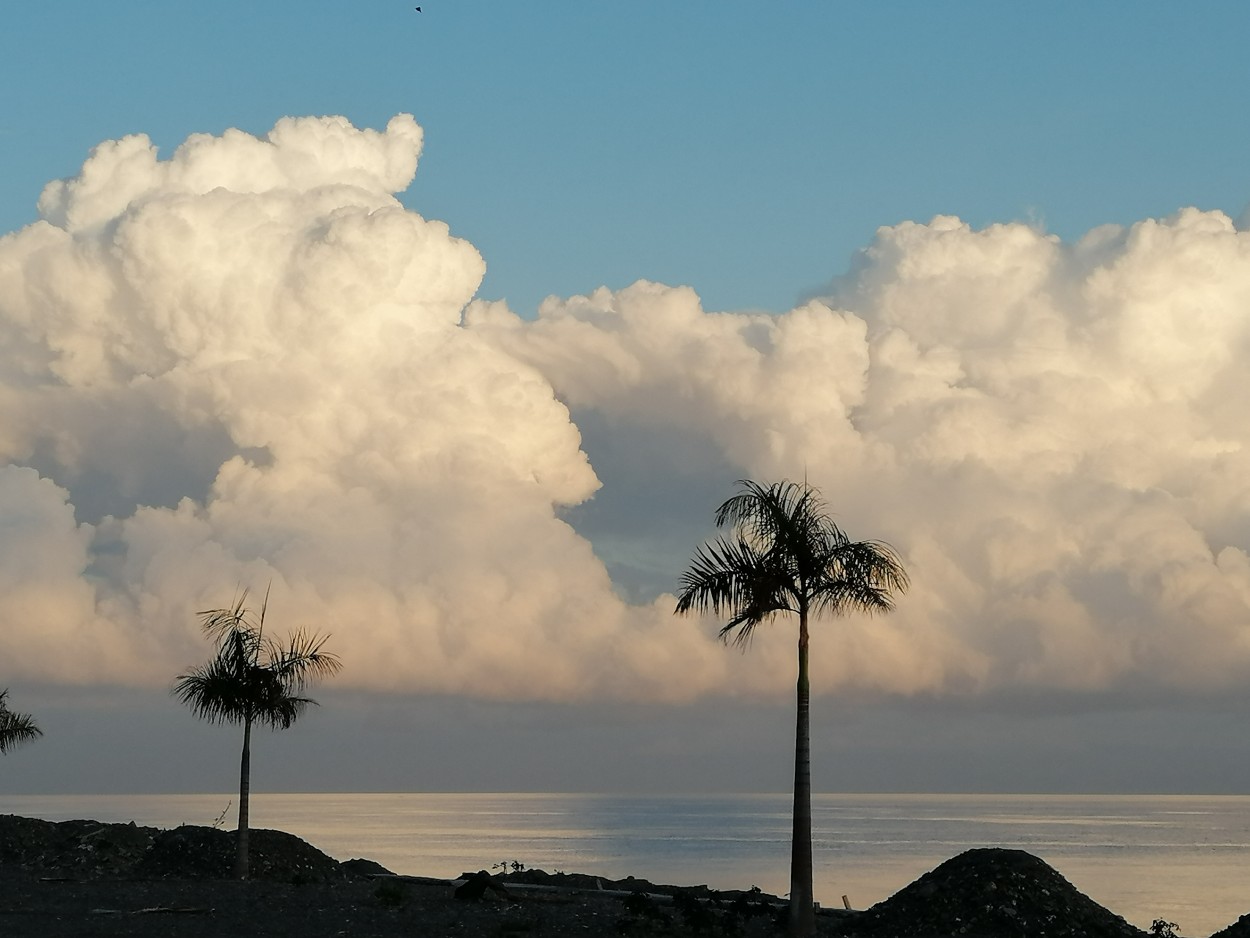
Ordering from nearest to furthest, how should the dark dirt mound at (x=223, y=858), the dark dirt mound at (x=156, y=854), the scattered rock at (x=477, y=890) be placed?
1. the scattered rock at (x=477, y=890)
2. the dark dirt mound at (x=223, y=858)
3. the dark dirt mound at (x=156, y=854)

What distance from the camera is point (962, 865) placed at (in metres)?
31.5

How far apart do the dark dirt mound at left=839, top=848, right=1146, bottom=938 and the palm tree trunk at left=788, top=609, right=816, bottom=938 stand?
8.50ft

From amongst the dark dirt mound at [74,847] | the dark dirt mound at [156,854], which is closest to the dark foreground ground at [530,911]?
the dark dirt mound at [156,854]

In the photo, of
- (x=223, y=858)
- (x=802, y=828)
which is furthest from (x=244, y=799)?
(x=802, y=828)

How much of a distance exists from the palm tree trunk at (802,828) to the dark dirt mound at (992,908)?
2592 mm

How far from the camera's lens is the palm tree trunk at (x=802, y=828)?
2770cm

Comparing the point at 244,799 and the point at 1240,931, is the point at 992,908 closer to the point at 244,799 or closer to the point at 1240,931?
the point at 1240,931

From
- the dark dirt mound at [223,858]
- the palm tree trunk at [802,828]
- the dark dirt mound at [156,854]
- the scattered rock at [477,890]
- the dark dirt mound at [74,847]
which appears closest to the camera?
the palm tree trunk at [802,828]

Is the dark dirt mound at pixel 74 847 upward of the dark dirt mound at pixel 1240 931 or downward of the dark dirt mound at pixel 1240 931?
downward

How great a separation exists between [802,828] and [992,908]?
4983 millimetres

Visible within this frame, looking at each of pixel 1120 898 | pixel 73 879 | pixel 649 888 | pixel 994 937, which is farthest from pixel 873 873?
pixel 994 937

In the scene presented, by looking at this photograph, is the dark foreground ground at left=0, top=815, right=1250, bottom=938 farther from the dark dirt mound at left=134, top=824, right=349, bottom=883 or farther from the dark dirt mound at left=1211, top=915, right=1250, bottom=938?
the dark dirt mound at left=134, top=824, right=349, bottom=883

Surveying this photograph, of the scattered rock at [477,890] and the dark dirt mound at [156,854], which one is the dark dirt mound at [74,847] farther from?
the scattered rock at [477,890]

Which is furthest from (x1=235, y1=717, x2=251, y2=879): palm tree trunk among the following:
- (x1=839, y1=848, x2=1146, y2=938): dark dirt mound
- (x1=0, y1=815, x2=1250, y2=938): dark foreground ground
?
(x1=839, y1=848, x2=1146, y2=938): dark dirt mound
